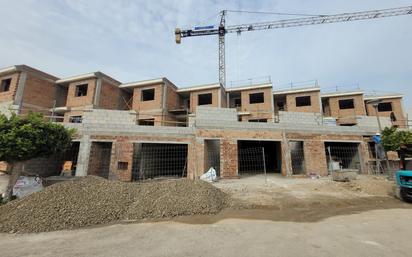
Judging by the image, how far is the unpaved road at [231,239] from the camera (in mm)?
3967

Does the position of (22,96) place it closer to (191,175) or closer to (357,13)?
Result: (191,175)

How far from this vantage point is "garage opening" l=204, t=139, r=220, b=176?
13631 mm

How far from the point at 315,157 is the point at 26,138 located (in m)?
15.5

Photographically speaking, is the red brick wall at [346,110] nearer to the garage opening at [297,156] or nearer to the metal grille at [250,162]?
the metal grille at [250,162]

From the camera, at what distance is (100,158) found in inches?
538

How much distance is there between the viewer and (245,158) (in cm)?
1781

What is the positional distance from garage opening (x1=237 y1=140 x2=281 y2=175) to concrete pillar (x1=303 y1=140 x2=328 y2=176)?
7.19 ft

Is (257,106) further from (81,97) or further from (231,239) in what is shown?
(231,239)

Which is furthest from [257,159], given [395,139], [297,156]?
[395,139]

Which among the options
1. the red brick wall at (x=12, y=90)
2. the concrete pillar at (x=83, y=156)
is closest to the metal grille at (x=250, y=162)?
the concrete pillar at (x=83, y=156)

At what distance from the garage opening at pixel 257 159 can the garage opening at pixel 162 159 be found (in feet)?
15.7

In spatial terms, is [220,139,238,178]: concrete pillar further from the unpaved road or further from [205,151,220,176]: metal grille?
the unpaved road

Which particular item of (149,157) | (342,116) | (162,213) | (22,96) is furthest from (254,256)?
(342,116)

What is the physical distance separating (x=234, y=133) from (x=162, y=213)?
8.16 metres
